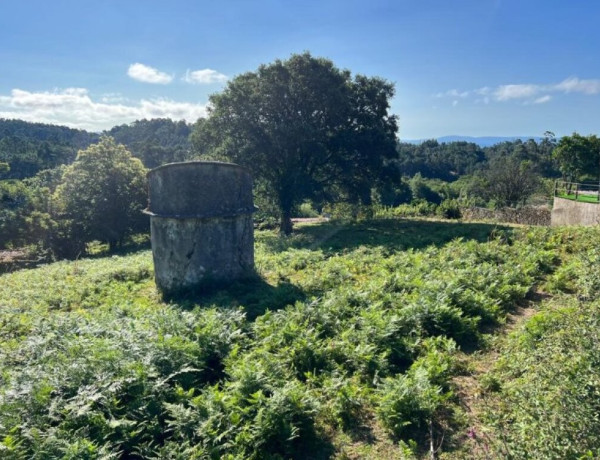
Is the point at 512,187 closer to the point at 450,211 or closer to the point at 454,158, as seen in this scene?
the point at 450,211

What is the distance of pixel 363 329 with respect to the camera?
694cm

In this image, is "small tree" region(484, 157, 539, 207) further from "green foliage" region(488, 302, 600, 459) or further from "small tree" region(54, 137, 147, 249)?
"green foliage" region(488, 302, 600, 459)

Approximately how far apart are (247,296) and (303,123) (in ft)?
46.7

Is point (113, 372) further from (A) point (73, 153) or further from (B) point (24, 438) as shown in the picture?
(A) point (73, 153)

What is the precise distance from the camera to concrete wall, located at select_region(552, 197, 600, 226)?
17.4 metres

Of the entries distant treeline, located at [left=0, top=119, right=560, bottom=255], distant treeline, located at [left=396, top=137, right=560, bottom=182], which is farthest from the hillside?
distant treeline, located at [left=396, top=137, right=560, bottom=182]

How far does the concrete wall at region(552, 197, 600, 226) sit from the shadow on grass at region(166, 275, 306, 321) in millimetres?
14142

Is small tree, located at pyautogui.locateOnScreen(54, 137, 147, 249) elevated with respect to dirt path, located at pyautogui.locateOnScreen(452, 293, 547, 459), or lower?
elevated

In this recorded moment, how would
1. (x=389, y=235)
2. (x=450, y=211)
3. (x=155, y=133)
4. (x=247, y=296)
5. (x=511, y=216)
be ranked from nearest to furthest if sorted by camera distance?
(x=247, y=296)
(x=389, y=235)
(x=450, y=211)
(x=511, y=216)
(x=155, y=133)

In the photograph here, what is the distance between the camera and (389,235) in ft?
58.7

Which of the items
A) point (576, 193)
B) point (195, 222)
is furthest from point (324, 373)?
point (576, 193)

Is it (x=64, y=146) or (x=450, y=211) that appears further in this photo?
(x=64, y=146)

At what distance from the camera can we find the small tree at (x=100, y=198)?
2689 cm

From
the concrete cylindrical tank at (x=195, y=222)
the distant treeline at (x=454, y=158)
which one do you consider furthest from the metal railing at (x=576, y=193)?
the distant treeline at (x=454, y=158)
